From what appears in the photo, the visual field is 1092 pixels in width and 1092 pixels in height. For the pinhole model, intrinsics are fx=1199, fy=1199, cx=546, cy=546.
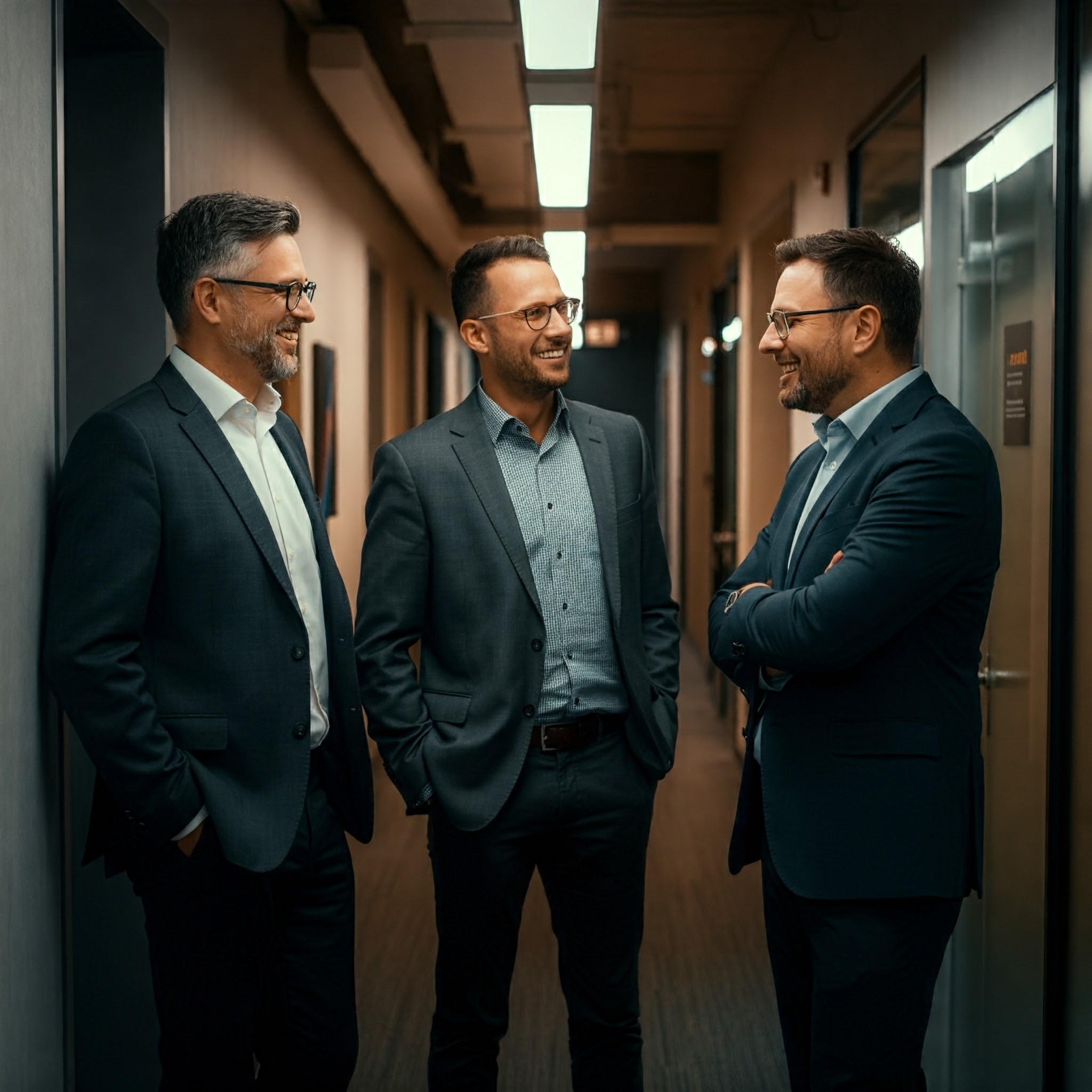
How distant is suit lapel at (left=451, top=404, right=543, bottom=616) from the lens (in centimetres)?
213

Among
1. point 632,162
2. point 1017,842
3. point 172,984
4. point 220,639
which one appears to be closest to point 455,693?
point 220,639

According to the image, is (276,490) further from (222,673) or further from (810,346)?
(810,346)

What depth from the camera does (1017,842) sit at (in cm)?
249

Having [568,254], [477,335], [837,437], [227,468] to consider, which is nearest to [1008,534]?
[837,437]

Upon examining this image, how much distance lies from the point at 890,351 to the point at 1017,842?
1.15m

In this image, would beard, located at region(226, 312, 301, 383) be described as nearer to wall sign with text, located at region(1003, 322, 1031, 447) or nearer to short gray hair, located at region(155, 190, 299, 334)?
short gray hair, located at region(155, 190, 299, 334)

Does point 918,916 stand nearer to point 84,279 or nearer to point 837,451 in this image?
point 837,451

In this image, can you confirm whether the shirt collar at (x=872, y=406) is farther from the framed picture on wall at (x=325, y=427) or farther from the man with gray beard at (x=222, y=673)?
the framed picture on wall at (x=325, y=427)

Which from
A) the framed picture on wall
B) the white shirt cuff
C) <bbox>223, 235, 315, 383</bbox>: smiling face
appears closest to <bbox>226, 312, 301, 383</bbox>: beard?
<bbox>223, 235, 315, 383</bbox>: smiling face

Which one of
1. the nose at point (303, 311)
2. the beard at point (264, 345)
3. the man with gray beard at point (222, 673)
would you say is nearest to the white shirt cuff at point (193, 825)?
the man with gray beard at point (222, 673)

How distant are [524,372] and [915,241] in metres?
1.39

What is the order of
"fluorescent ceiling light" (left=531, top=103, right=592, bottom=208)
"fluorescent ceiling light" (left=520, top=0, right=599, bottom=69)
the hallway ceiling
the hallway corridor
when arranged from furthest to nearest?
the hallway ceiling < "fluorescent ceiling light" (left=531, top=103, right=592, bottom=208) < the hallway corridor < "fluorescent ceiling light" (left=520, top=0, right=599, bottom=69)

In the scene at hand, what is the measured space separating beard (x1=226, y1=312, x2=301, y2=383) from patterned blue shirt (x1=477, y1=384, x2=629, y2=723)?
1.38 ft

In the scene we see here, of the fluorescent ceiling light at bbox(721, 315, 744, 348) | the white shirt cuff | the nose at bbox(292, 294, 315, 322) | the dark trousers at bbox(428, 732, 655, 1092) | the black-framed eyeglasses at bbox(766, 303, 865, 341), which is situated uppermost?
the fluorescent ceiling light at bbox(721, 315, 744, 348)
